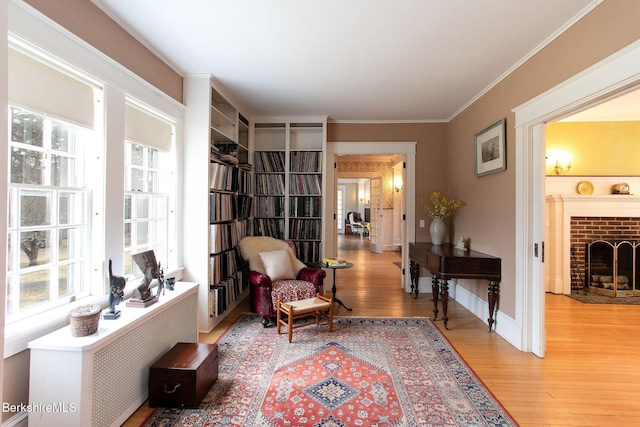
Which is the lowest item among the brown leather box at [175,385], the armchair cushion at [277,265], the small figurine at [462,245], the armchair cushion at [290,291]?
the brown leather box at [175,385]

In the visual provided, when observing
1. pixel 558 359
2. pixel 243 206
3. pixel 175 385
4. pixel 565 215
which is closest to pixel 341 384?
pixel 175 385

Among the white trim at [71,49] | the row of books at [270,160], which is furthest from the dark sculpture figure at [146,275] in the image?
the row of books at [270,160]

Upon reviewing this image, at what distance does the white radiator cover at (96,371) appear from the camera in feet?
4.46

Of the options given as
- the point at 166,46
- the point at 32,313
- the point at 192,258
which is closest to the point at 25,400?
the point at 32,313

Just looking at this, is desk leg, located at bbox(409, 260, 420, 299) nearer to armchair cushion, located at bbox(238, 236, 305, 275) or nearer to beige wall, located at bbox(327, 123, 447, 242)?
beige wall, located at bbox(327, 123, 447, 242)

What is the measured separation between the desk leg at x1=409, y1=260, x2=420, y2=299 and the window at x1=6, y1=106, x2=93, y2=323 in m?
3.58

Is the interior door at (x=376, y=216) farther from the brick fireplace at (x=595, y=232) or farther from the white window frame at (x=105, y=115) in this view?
the white window frame at (x=105, y=115)

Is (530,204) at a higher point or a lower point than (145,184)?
lower

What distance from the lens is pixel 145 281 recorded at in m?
1.97

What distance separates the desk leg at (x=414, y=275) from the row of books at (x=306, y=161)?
1904 millimetres

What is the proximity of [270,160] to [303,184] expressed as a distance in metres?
0.59

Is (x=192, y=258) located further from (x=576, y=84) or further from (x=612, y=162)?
(x=612, y=162)

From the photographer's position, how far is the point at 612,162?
416 centimetres

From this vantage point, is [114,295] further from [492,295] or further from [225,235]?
[492,295]
